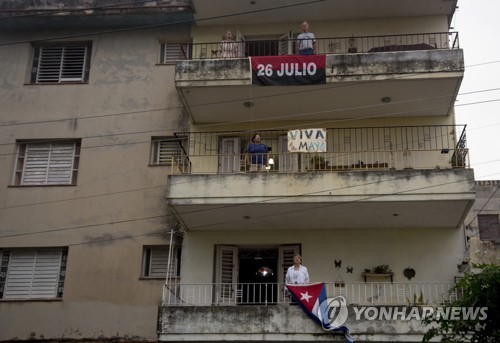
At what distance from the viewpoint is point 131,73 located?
20312 mm

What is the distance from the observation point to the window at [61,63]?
20750 millimetres

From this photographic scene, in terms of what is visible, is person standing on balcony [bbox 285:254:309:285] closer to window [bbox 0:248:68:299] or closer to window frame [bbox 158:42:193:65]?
window [bbox 0:248:68:299]

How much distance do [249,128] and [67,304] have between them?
7232 mm

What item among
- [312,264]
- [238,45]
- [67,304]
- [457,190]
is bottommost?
[67,304]

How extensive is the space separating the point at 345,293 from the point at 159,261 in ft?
17.5

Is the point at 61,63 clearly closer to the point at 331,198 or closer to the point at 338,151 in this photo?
the point at 338,151

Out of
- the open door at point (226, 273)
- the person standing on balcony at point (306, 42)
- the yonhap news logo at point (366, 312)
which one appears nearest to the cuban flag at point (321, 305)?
the yonhap news logo at point (366, 312)

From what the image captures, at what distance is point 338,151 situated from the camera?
18688mm

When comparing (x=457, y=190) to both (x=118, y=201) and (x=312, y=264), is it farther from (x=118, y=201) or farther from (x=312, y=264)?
(x=118, y=201)

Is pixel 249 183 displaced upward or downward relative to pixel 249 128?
downward

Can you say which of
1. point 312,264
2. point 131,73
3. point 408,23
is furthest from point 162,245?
point 408,23

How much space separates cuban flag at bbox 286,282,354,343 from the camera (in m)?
→ 15.2

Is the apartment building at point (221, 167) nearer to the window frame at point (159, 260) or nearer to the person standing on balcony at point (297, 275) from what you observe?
the window frame at point (159, 260)

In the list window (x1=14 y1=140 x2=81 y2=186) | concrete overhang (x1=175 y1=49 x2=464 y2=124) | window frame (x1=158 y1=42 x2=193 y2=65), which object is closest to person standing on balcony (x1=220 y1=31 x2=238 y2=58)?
concrete overhang (x1=175 y1=49 x2=464 y2=124)
